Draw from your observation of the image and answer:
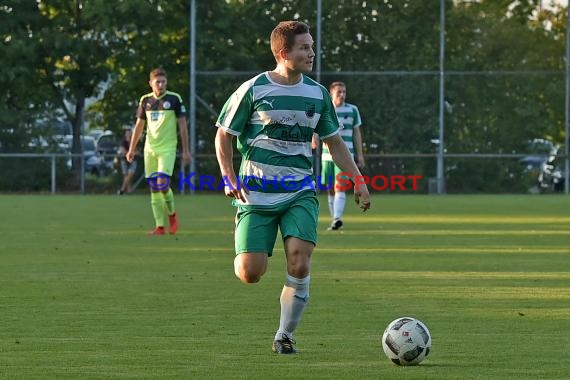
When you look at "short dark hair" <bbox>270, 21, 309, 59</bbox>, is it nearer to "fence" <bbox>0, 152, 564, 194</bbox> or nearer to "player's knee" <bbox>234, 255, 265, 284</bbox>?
"player's knee" <bbox>234, 255, 265, 284</bbox>

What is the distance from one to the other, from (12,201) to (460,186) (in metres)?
11.0

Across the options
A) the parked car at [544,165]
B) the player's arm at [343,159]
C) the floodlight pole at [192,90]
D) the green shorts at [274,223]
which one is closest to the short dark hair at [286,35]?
the player's arm at [343,159]

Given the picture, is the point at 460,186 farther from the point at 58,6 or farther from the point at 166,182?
the point at 166,182

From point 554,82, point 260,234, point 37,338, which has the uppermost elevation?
point 554,82

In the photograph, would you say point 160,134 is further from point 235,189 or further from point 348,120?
point 235,189

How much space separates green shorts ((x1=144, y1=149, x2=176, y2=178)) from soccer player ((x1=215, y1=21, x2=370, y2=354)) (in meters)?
10.8

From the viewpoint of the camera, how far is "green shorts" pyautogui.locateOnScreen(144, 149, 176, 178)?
19.7 metres

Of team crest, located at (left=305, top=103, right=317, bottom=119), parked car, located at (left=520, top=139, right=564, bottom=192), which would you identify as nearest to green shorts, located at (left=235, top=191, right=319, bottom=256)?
team crest, located at (left=305, top=103, right=317, bottom=119)

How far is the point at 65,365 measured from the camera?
8.08 metres

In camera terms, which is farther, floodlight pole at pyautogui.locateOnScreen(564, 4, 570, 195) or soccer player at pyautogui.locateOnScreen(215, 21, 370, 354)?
floodlight pole at pyautogui.locateOnScreen(564, 4, 570, 195)

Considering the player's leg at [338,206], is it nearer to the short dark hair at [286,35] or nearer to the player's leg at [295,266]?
the player's leg at [295,266]

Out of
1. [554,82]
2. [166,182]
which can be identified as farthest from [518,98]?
[166,182]

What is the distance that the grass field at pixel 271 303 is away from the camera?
26.7 feet

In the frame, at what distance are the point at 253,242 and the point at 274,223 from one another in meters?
0.21
